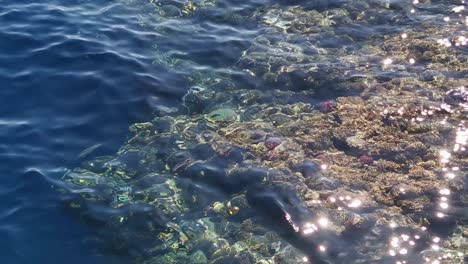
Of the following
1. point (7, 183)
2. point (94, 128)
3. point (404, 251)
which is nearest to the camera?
point (404, 251)

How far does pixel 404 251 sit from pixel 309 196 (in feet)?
5.89

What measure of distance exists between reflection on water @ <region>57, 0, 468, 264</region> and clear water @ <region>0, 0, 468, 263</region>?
0.11ft

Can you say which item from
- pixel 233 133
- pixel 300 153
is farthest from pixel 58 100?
pixel 300 153

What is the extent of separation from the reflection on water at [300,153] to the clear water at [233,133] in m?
0.03

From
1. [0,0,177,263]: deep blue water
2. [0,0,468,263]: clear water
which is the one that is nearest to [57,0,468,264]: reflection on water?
[0,0,468,263]: clear water

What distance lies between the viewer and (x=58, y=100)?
35.9 feet

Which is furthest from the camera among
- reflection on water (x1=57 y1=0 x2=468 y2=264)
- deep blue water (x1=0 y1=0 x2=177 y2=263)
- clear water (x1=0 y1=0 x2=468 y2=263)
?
deep blue water (x1=0 y1=0 x2=177 y2=263)

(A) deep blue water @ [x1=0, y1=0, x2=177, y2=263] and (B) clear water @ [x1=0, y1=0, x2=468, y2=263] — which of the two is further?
(A) deep blue water @ [x1=0, y1=0, x2=177, y2=263]

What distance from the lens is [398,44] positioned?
12.1 meters

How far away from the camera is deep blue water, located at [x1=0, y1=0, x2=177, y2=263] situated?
8.34 metres

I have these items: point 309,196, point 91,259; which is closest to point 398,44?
point 309,196

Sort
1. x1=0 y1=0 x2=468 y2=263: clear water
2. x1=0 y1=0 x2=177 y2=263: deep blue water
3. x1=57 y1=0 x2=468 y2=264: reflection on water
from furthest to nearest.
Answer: x1=0 y1=0 x2=177 y2=263: deep blue water
x1=0 y1=0 x2=468 y2=263: clear water
x1=57 y1=0 x2=468 y2=264: reflection on water

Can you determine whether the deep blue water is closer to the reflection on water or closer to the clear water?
the clear water

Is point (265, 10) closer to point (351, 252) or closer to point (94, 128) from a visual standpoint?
point (94, 128)
